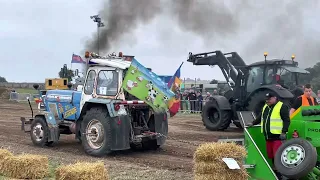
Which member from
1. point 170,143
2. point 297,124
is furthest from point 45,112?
point 297,124

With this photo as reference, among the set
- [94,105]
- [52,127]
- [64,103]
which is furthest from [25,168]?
[64,103]

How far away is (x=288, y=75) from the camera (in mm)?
14133

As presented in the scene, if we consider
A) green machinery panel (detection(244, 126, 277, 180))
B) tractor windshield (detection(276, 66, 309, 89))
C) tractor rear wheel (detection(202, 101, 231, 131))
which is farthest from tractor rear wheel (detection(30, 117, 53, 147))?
tractor windshield (detection(276, 66, 309, 89))

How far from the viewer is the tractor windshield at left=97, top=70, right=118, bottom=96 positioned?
9859 millimetres

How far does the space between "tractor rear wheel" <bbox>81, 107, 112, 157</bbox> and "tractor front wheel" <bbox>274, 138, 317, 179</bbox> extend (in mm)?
4287

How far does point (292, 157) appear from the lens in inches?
237

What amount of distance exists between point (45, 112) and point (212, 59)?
7374 mm

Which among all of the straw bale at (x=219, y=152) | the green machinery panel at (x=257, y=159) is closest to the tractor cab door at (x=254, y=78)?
the green machinery panel at (x=257, y=159)

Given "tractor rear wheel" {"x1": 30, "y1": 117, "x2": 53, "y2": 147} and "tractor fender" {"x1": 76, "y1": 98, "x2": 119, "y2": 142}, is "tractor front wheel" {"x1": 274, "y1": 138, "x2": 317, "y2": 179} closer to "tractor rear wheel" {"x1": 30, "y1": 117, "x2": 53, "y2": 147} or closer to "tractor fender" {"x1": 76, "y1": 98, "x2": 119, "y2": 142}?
"tractor fender" {"x1": 76, "y1": 98, "x2": 119, "y2": 142}

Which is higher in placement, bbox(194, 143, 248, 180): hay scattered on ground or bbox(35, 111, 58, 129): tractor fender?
bbox(35, 111, 58, 129): tractor fender

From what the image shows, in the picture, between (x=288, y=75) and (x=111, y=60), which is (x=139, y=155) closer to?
(x=111, y=60)

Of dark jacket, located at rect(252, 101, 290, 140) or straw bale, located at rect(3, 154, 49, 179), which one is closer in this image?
dark jacket, located at rect(252, 101, 290, 140)

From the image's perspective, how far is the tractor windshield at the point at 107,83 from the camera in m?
9.86

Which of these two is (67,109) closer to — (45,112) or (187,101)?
(45,112)
